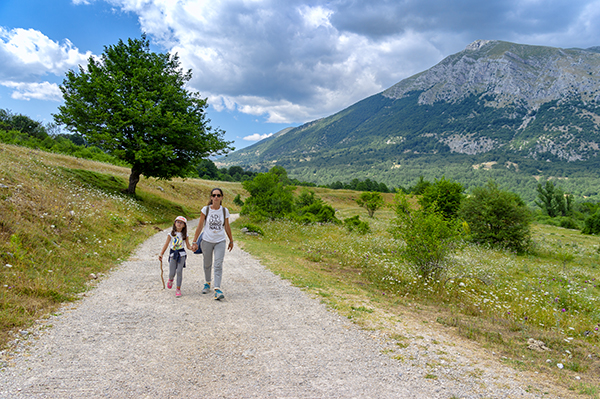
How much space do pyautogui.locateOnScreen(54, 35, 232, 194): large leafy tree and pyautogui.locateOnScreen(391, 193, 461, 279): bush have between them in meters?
18.3

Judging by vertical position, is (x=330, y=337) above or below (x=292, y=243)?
above

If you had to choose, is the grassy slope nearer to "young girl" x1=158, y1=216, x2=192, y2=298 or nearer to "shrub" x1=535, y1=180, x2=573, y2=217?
"young girl" x1=158, y1=216, x2=192, y2=298

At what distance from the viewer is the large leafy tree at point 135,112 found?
68.4ft

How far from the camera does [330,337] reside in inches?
200

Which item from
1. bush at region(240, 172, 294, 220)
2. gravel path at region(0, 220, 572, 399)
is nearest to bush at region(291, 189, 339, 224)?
bush at region(240, 172, 294, 220)

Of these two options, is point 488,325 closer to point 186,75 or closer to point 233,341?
point 233,341

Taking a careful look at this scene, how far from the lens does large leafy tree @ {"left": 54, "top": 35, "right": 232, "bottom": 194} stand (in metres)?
20.9

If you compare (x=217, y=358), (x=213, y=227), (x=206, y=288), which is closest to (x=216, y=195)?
(x=213, y=227)

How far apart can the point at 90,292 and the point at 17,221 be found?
4190 mm

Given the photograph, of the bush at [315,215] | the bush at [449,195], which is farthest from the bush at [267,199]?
the bush at [449,195]

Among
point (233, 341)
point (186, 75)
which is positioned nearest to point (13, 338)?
point (233, 341)

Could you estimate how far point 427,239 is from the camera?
9586 millimetres

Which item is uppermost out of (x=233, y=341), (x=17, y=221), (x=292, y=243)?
(x=17, y=221)

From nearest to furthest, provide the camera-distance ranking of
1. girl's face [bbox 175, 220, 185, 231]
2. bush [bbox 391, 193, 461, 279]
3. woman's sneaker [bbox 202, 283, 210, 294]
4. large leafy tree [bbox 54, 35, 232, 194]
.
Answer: girl's face [bbox 175, 220, 185, 231] < woman's sneaker [bbox 202, 283, 210, 294] < bush [bbox 391, 193, 461, 279] < large leafy tree [bbox 54, 35, 232, 194]
